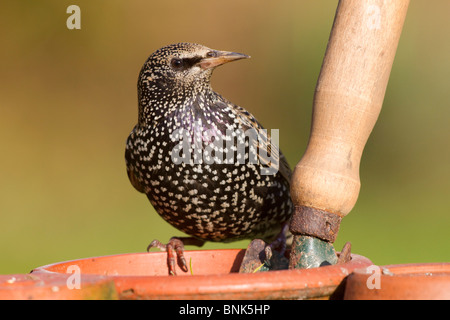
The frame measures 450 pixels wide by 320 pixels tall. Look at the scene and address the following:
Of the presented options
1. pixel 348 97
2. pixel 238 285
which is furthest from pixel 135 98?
pixel 238 285

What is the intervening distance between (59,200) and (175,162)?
4.42 m

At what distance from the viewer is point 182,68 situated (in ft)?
10.2

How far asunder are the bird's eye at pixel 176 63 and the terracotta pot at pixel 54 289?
1.59 meters

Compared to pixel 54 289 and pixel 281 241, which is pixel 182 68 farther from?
pixel 54 289

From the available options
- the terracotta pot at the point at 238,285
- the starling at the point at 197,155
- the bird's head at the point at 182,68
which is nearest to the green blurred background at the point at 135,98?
the starling at the point at 197,155

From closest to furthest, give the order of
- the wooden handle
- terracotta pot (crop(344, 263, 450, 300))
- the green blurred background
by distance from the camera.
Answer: terracotta pot (crop(344, 263, 450, 300)) < the wooden handle < the green blurred background

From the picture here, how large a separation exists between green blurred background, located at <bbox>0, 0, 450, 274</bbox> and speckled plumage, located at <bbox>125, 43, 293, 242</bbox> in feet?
10.8

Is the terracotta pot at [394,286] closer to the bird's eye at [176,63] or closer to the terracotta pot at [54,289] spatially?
the terracotta pot at [54,289]

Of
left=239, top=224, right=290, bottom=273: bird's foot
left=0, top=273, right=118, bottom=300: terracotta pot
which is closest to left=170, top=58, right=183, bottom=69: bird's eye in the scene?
left=239, top=224, right=290, bottom=273: bird's foot

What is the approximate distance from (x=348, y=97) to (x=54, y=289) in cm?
95

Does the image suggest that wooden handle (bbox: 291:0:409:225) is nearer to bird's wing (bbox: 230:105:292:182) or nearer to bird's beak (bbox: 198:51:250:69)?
bird's beak (bbox: 198:51:250:69)

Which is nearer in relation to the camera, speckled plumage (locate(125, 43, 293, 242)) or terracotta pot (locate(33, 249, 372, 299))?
terracotta pot (locate(33, 249, 372, 299))

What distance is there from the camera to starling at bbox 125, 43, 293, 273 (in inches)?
116

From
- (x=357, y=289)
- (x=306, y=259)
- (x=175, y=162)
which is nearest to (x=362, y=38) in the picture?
(x=306, y=259)
